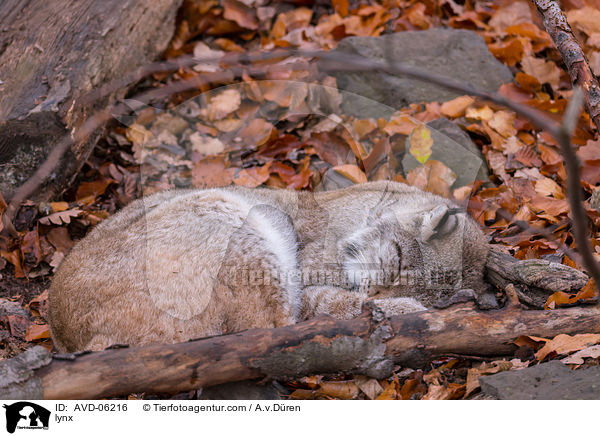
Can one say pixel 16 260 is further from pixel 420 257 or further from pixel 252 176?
pixel 420 257

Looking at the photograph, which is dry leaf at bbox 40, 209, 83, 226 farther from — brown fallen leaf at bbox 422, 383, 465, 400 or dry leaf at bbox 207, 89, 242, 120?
brown fallen leaf at bbox 422, 383, 465, 400

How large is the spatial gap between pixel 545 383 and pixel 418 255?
1283 mm

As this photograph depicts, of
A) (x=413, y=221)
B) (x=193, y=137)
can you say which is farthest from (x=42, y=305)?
(x=413, y=221)

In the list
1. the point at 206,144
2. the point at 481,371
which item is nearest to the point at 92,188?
the point at 206,144

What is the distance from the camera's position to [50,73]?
492cm

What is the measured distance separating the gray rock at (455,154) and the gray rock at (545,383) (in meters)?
2.72

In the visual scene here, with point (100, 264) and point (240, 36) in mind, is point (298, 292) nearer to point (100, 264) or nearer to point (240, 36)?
point (100, 264)

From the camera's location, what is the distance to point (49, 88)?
485 centimetres

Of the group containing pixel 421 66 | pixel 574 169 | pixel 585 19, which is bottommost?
pixel 574 169

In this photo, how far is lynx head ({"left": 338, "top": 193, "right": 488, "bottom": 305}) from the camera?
3.89m

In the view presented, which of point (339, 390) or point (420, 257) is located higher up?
point (420, 257)

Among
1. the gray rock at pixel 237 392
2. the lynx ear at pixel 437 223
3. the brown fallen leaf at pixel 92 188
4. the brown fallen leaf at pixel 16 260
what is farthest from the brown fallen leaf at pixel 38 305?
the lynx ear at pixel 437 223

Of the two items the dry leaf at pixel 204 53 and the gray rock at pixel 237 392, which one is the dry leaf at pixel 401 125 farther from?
the gray rock at pixel 237 392

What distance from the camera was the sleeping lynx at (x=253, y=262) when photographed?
3.44 meters
